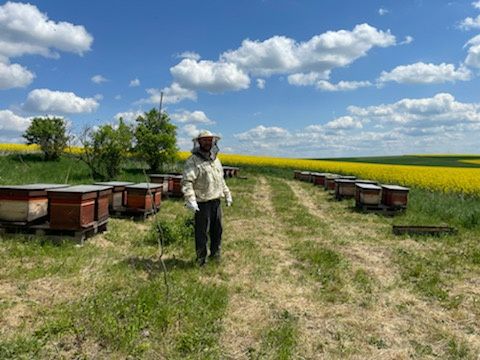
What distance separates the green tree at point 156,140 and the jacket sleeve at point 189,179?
22485mm

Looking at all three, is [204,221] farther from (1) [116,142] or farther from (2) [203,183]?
(1) [116,142]

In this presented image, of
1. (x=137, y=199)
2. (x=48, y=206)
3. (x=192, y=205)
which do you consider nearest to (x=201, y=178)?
(x=192, y=205)

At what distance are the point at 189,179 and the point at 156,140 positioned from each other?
23103mm

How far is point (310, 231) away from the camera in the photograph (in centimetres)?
1087

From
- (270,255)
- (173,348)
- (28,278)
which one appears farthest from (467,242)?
(28,278)

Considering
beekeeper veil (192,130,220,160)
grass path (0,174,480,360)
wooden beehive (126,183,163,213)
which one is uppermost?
beekeeper veil (192,130,220,160)

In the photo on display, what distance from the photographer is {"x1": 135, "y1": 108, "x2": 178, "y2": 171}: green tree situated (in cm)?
2902

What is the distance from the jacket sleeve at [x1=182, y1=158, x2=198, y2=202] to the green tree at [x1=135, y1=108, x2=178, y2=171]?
73.8 ft

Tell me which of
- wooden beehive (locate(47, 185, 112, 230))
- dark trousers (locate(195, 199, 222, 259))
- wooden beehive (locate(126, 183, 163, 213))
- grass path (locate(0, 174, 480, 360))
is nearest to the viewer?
grass path (locate(0, 174, 480, 360))

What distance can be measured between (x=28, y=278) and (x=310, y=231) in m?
6.99

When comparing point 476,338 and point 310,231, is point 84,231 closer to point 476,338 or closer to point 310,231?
point 310,231

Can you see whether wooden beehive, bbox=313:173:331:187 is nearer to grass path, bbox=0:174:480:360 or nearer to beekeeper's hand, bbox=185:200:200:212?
grass path, bbox=0:174:480:360

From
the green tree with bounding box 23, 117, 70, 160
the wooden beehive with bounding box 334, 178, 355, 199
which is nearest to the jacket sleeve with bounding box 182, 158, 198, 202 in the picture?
the wooden beehive with bounding box 334, 178, 355, 199

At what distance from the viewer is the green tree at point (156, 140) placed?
29.0 m
